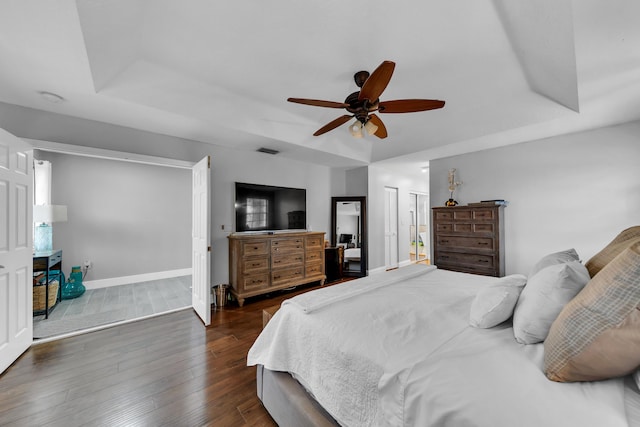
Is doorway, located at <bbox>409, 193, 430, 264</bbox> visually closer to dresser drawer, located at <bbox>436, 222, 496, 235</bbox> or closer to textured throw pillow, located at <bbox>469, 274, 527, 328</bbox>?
dresser drawer, located at <bbox>436, 222, 496, 235</bbox>

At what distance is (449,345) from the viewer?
43.3 inches

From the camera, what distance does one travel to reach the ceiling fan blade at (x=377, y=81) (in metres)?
1.53

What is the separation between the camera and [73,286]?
3.73 meters

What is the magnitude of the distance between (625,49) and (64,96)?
4.64 meters

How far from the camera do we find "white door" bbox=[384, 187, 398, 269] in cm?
567

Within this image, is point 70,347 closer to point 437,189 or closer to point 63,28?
point 63,28

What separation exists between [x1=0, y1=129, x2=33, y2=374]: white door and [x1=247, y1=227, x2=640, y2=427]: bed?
2.20 metres

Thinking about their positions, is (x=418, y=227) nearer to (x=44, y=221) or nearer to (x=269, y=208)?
(x=269, y=208)

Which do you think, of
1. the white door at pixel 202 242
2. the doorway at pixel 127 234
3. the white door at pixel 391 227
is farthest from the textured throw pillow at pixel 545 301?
the white door at pixel 391 227

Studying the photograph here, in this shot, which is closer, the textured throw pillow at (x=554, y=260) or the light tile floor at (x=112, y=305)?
the textured throw pillow at (x=554, y=260)

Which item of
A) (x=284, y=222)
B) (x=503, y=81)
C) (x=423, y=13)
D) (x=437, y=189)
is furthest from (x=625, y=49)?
(x=284, y=222)

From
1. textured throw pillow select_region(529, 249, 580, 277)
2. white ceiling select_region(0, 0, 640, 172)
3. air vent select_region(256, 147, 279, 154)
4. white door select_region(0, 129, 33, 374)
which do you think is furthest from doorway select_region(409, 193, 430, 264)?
white door select_region(0, 129, 33, 374)

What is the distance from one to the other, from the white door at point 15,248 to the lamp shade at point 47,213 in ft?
4.07

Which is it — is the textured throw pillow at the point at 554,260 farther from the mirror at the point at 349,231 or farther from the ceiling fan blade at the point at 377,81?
the mirror at the point at 349,231
